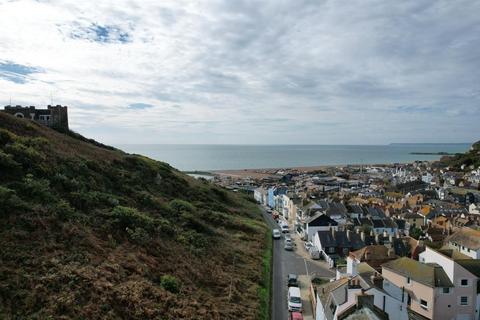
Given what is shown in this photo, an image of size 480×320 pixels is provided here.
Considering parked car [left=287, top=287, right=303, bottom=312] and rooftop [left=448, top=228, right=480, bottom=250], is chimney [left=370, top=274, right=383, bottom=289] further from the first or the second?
rooftop [left=448, top=228, right=480, bottom=250]

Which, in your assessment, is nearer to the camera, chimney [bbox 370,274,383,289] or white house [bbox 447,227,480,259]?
chimney [bbox 370,274,383,289]

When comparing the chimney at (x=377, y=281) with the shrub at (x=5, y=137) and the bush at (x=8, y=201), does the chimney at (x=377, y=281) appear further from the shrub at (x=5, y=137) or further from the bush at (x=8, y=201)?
the shrub at (x=5, y=137)

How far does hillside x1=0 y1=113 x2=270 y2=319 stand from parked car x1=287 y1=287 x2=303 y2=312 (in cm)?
187

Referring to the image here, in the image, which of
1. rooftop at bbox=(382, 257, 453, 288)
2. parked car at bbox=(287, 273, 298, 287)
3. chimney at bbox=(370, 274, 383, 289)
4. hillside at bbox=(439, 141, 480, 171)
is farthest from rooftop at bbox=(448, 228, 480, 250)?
hillside at bbox=(439, 141, 480, 171)

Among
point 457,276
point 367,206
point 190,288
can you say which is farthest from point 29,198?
point 367,206

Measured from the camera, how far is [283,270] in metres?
31.5

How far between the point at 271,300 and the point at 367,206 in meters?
36.2

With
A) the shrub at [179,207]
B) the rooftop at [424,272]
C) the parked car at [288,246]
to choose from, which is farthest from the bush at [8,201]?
the parked car at [288,246]

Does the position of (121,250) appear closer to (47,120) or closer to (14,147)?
(14,147)

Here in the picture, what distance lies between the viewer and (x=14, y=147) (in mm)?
25156

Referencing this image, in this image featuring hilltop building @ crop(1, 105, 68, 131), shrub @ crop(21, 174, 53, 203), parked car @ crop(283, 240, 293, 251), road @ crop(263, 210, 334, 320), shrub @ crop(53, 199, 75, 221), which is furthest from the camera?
hilltop building @ crop(1, 105, 68, 131)

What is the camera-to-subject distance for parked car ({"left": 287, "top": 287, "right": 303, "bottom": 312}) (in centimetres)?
2302

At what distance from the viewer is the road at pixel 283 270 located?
2339 centimetres

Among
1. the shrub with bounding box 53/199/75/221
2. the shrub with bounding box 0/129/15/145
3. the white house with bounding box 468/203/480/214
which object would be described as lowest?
the white house with bounding box 468/203/480/214
